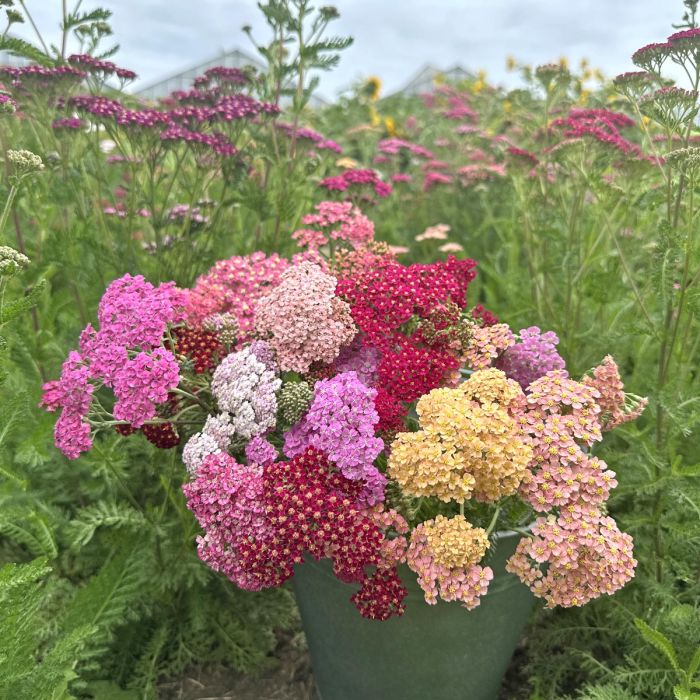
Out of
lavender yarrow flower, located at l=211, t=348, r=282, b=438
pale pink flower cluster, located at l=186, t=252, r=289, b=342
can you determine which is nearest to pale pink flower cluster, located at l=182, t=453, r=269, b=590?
lavender yarrow flower, located at l=211, t=348, r=282, b=438

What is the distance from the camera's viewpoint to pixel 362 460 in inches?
67.9

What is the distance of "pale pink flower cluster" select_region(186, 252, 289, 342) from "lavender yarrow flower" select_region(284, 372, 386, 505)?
529 mm

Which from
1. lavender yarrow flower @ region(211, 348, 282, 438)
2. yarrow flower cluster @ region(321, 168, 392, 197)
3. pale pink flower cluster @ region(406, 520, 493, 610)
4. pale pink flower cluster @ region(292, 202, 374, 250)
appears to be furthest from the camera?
yarrow flower cluster @ region(321, 168, 392, 197)

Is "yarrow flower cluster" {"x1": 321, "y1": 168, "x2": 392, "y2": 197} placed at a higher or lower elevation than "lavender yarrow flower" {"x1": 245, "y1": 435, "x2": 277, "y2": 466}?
higher

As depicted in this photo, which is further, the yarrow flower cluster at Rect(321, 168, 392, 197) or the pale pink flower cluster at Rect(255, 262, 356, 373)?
the yarrow flower cluster at Rect(321, 168, 392, 197)

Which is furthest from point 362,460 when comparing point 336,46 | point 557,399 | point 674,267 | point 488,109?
point 488,109

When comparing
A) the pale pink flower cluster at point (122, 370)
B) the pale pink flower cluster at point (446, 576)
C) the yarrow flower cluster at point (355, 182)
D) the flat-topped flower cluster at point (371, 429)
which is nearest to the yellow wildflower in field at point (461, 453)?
the flat-topped flower cluster at point (371, 429)

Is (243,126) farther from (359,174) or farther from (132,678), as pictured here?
(132,678)

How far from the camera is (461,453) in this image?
1.66 meters

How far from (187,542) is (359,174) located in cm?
178

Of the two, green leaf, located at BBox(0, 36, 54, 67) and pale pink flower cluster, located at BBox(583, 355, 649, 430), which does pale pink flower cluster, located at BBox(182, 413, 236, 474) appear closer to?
pale pink flower cluster, located at BBox(583, 355, 649, 430)

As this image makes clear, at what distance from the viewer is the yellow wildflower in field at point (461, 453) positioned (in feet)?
5.38

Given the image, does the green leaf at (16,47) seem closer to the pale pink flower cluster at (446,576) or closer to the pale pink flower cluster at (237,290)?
the pale pink flower cluster at (237,290)

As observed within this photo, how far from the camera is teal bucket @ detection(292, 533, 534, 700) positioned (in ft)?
6.18
